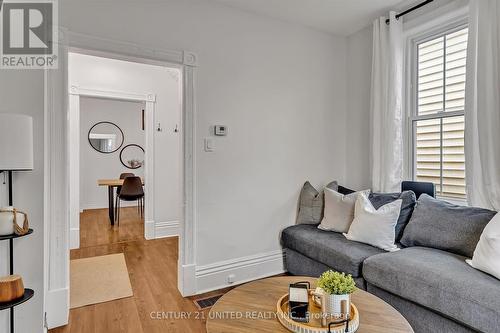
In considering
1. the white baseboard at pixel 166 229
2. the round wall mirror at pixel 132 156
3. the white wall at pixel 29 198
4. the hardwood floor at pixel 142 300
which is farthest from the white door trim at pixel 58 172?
the round wall mirror at pixel 132 156

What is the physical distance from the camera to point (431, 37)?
8.66ft

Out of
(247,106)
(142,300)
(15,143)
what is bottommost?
(142,300)

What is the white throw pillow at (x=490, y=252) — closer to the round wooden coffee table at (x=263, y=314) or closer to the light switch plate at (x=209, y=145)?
the round wooden coffee table at (x=263, y=314)

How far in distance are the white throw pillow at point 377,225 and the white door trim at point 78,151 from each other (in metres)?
2.90

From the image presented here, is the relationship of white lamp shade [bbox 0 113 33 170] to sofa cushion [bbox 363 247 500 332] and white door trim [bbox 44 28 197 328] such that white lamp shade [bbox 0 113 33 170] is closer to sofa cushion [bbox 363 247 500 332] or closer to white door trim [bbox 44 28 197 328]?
white door trim [bbox 44 28 197 328]

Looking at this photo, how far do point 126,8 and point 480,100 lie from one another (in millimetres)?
2806

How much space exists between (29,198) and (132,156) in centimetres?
582

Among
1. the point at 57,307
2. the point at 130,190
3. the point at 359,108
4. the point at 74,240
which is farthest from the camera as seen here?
the point at 130,190

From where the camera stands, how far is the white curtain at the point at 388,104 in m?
2.73

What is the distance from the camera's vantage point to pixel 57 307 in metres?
2.03

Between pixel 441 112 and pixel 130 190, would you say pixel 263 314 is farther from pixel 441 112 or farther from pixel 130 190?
pixel 130 190

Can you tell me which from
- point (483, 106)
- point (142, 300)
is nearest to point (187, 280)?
point (142, 300)

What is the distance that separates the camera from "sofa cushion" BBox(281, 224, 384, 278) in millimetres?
2137

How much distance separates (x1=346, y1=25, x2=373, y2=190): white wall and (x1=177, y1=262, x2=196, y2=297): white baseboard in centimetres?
203
